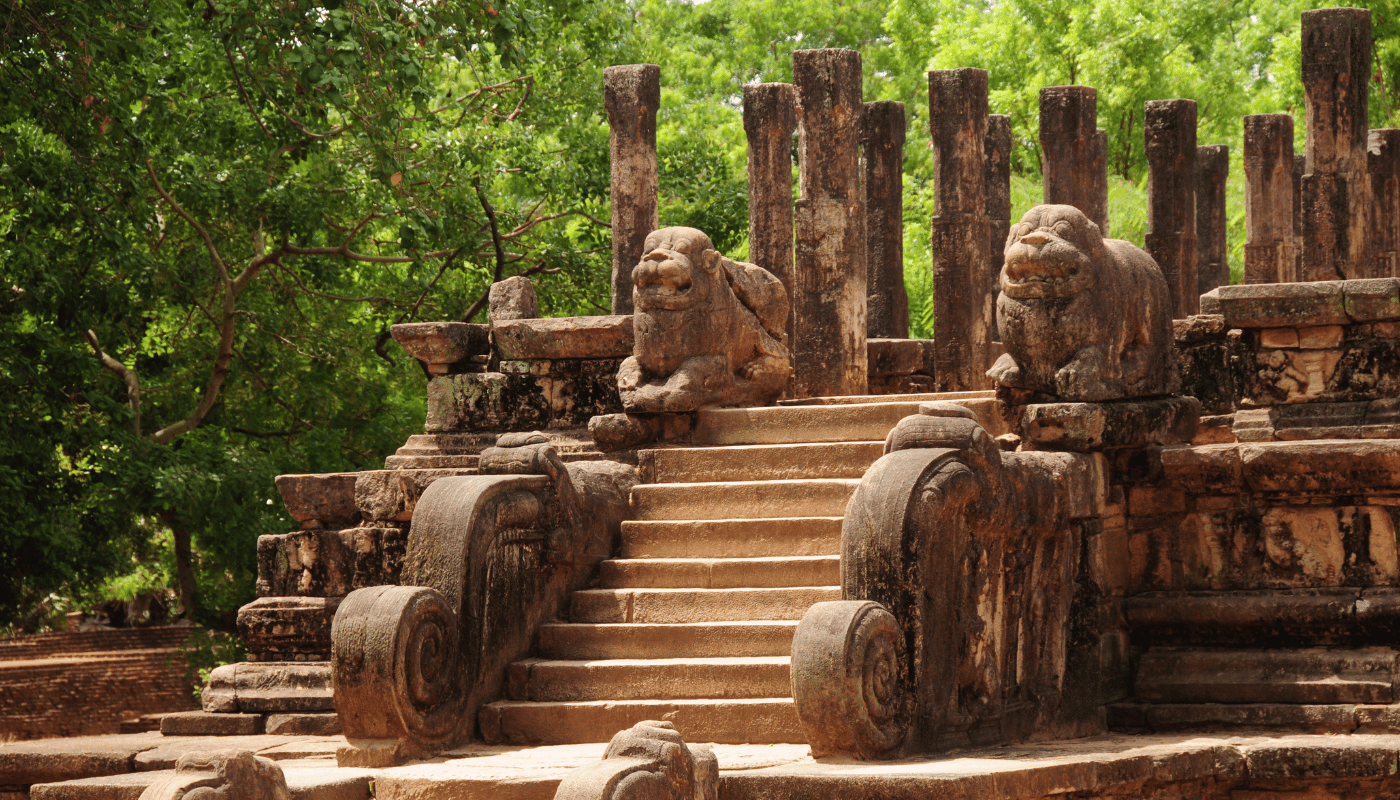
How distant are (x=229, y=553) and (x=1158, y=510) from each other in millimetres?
10780

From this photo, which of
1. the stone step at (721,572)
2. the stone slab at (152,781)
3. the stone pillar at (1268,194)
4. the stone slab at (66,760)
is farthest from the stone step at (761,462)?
the stone pillar at (1268,194)

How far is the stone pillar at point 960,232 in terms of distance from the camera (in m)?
13.6

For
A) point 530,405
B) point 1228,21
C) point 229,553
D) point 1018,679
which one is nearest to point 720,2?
point 1228,21

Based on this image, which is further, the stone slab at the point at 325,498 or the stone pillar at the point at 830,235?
the stone pillar at the point at 830,235

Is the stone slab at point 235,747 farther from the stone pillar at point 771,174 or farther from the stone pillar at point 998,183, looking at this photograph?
the stone pillar at point 998,183

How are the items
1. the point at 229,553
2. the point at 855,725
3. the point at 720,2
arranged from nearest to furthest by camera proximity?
the point at 855,725
the point at 229,553
the point at 720,2

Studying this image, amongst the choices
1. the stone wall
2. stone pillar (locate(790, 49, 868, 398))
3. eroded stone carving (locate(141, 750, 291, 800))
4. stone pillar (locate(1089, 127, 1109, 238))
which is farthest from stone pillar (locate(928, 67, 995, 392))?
the stone wall

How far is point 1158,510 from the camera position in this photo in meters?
7.98

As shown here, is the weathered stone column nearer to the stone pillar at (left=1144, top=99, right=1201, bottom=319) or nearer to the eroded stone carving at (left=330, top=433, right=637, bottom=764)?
the stone pillar at (left=1144, top=99, right=1201, bottom=319)

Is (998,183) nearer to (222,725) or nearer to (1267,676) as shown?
(1267,676)

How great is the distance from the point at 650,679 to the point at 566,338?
249 cm

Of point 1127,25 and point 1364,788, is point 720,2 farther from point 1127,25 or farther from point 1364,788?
point 1364,788

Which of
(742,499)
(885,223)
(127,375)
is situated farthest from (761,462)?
(127,375)

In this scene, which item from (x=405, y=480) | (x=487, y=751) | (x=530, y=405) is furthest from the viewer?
(x=530, y=405)
